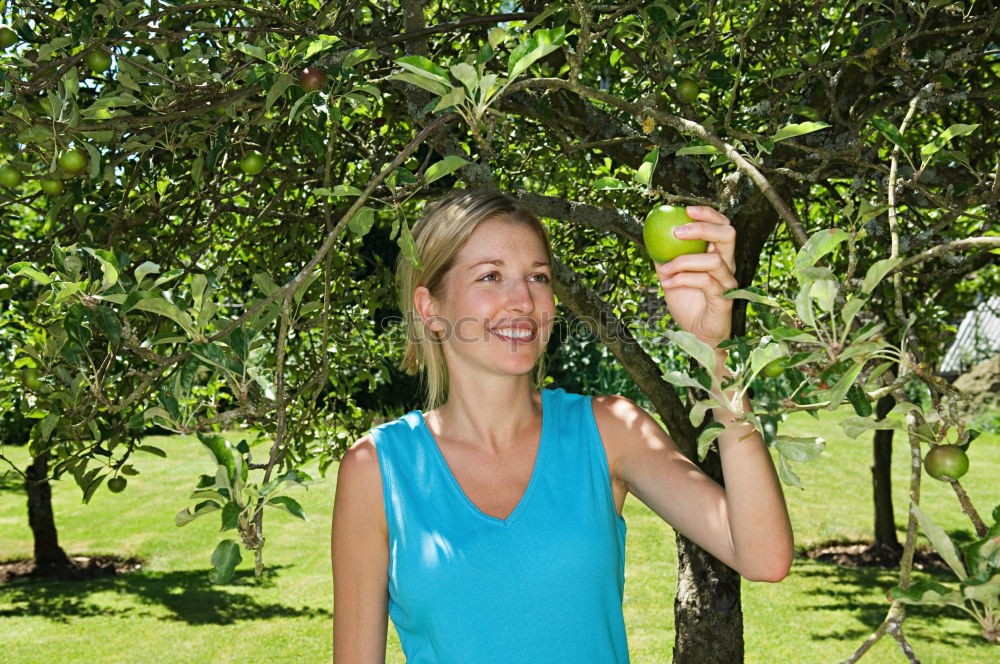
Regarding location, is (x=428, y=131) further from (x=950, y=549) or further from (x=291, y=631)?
(x=291, y=631)

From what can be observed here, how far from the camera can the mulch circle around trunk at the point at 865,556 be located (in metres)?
8.07

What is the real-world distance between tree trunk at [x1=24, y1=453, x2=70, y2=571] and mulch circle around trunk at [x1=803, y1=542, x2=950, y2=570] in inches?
277

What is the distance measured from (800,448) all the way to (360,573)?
3.76ft

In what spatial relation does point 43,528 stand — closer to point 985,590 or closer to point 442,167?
point 442,167

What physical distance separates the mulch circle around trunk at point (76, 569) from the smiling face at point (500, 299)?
758cm

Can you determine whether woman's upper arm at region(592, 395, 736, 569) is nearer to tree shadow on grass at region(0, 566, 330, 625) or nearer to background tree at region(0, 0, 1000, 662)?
background tree at region(0, 0, 1000, 662)

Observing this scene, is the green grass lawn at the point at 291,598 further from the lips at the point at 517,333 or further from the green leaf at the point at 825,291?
the green leaf at the point at 825,291

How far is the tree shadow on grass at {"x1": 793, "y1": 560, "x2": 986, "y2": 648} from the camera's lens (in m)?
6.54

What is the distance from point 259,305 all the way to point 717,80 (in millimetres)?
1480

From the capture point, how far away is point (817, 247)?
1.30m

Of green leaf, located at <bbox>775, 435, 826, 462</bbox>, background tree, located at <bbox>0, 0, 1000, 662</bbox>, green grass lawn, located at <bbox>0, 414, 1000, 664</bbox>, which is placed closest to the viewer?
green leaf, located at <bbox>775, 435, 826, 462</bbox>

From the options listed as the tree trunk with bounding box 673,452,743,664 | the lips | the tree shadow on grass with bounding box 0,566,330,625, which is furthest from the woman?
the tree shadow on grass with bounding box 0,566,330,625

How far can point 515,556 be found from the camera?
2051 mm

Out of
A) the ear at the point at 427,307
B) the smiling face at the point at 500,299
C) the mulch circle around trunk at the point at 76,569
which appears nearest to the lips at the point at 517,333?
the smiling face at the point at 500,299
